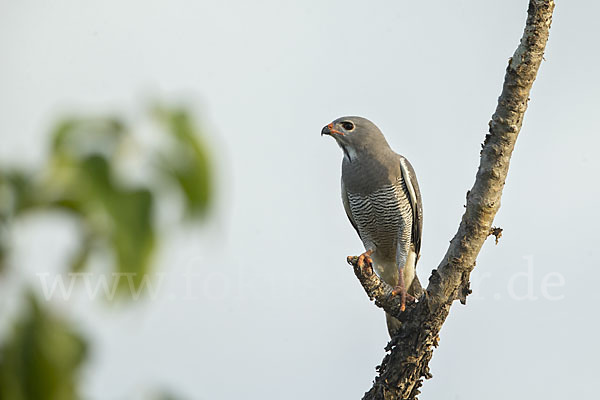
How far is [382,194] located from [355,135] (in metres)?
0.93

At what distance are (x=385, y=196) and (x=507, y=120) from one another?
386 centimetres

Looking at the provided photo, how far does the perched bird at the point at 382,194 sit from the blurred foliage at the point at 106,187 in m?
9.15

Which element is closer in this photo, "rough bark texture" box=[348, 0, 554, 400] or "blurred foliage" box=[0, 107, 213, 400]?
"blurred foliage" box=[0, 107, 213, 400]

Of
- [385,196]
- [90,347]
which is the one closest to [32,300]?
[90,347]

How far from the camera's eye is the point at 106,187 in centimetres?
114

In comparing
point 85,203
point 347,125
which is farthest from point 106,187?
point 347,125

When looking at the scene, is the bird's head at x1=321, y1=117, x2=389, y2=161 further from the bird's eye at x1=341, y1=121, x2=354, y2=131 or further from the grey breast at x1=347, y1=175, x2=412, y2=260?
the grey breast at x1=347, y1=175, x2=412, y2=260

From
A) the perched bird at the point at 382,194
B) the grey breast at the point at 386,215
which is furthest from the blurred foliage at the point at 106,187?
the grey breast at the point at 386,215

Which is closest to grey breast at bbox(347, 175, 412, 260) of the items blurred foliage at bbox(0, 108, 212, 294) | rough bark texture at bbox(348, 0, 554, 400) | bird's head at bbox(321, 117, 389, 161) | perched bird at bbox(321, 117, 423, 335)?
perched bird at bbox(321, 117, 423, 335)

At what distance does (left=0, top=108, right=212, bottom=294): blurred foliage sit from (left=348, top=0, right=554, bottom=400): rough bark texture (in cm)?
576

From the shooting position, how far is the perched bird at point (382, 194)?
409 inches

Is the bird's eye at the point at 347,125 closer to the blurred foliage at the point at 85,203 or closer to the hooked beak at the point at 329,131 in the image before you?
the hooked beak at the point at 329,131

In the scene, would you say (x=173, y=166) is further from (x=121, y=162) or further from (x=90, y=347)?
(x=90, y=347)

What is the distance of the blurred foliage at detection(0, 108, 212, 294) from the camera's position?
44.4 inches
